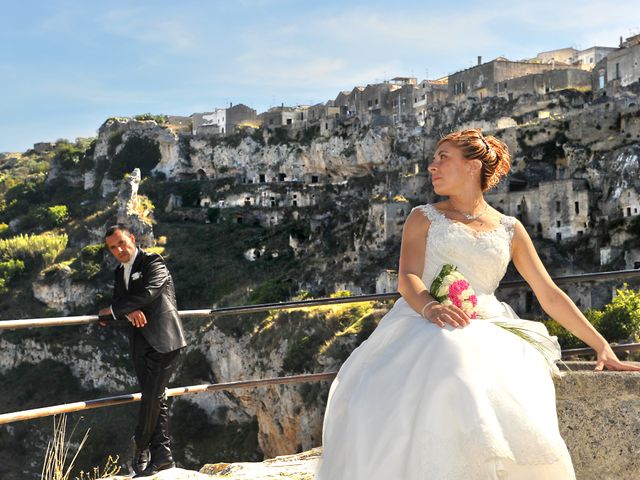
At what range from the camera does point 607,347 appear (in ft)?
14.0

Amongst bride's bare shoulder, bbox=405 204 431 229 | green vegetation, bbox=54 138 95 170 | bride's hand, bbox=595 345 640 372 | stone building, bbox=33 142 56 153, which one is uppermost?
stone building, bbox=33 142 56 153

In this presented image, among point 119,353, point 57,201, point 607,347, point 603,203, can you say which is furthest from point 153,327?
point 57,201

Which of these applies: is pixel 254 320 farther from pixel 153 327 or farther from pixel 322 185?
pixel 153 327

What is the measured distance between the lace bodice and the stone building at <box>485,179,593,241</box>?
44398mm

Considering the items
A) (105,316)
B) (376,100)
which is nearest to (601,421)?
(105,316)

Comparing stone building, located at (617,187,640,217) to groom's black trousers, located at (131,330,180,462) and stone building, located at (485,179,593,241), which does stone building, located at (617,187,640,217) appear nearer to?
stone building, located at (485,179,593,241)

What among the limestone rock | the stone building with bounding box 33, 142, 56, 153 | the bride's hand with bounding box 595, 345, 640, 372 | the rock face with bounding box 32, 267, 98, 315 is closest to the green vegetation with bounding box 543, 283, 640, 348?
the limestone rock

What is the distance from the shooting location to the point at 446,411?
3354mm

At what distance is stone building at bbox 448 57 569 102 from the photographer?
6969cm

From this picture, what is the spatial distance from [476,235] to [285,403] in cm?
3381

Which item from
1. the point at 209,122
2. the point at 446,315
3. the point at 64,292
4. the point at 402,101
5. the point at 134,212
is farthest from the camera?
the point at 209,122

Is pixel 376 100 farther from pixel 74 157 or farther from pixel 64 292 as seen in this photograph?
pixel 74 157

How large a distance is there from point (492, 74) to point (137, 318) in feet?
225

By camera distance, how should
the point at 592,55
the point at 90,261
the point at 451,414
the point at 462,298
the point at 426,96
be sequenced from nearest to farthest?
the point at 451,414
the point at 462,298
the point at 90,261
the point at 426,96
the point at 592,55
